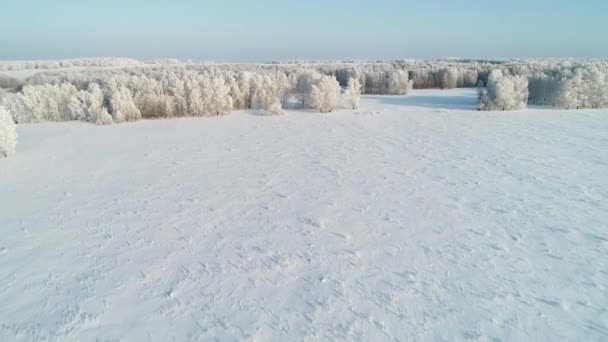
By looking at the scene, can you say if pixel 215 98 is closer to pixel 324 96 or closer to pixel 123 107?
pixel 123 107

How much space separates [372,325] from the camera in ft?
9.67

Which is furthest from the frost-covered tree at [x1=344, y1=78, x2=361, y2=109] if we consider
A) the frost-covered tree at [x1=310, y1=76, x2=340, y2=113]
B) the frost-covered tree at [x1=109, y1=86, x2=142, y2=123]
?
the frost-covered tree at [x1=109, y1=86, x2=142, y2=123]

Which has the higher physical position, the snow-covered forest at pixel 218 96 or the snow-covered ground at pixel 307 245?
the snow-covered forest at pixel 218 96

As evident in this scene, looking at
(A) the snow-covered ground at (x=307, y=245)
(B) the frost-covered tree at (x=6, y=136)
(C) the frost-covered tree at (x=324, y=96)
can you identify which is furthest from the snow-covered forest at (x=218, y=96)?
(A) the snow-covered ground at (x=307, y=245)

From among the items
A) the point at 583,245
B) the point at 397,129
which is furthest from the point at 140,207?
the point at 397,129

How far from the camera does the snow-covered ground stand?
302cm

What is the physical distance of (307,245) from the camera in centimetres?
424

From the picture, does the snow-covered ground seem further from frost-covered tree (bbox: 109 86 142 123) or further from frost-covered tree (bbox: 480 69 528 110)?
frost-covered tree (bbox: 480 69 528 110)

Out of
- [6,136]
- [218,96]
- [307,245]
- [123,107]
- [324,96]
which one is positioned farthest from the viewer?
[324,96]

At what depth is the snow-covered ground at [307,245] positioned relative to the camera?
3.02 meters

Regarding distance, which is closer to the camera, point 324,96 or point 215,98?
point 215,98

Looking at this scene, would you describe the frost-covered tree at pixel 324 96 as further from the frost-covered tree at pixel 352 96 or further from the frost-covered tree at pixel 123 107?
the frost-covered tree at pixel 123 107

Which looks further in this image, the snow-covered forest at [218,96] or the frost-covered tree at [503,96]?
the frost-covered tree at [503,96]

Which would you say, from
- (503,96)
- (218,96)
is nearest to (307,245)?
(218,96)
